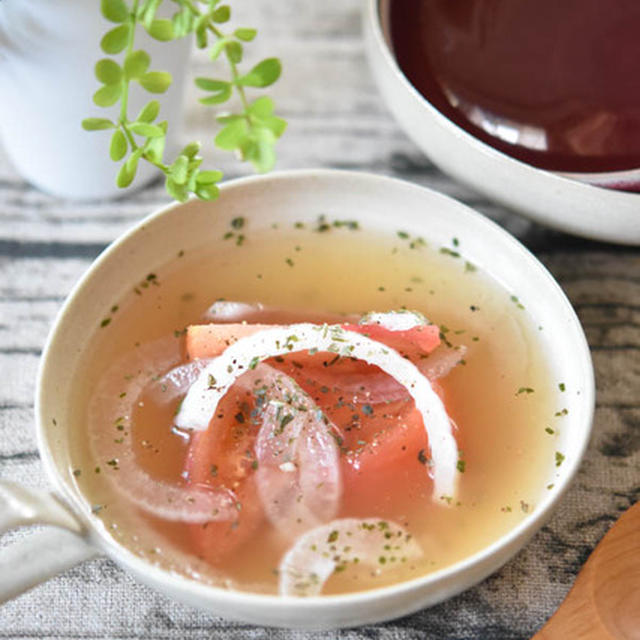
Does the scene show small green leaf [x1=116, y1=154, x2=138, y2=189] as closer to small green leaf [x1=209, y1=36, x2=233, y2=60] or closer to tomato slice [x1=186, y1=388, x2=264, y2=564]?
small green leaf [x1=209, y1=36, x2=233, y2=60]

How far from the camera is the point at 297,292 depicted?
1.40 meters

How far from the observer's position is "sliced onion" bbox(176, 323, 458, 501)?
3.85ft

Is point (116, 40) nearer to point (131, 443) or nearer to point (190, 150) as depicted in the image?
point (190, 150)

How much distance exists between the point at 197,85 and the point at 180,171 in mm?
110

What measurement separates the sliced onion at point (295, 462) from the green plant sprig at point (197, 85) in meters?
0.30

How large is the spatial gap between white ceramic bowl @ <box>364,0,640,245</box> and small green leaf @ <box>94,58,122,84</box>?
→ 0.49 m

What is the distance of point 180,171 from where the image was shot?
1.16 metres

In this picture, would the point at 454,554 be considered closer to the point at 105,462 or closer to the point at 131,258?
the point at 105,462

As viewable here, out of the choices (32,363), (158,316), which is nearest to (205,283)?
(158,316)

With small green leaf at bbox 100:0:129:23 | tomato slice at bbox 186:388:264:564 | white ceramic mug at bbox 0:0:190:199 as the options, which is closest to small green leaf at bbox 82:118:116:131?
small green leaf at bbox 100:0:129:23

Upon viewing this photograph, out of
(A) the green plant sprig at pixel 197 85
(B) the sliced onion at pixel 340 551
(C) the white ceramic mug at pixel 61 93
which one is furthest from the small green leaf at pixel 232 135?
(B) the sliced onion at pixel 340 551

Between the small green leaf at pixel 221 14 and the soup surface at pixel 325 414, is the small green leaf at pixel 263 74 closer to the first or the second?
the small green leaf at pixel 221 14

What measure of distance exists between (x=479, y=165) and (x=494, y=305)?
A: 215 mm

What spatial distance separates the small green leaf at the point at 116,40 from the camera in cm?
113
